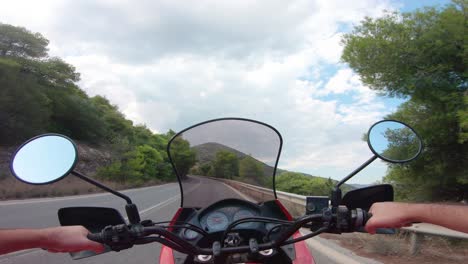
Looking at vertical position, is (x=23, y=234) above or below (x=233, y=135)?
below

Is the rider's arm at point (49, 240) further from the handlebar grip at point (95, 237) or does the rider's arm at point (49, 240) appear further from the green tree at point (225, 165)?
the green tree at point (225, 165)

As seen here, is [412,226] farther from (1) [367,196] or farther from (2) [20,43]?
(2) [20,43]

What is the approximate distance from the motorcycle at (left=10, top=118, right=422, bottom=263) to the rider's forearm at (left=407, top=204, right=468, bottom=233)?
0.25m

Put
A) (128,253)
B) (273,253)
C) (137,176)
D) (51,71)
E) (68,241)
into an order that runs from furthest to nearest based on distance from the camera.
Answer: (137,176) → (51,71) → (128,253) → (273,253) → (68,241)

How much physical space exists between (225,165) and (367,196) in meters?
1.18

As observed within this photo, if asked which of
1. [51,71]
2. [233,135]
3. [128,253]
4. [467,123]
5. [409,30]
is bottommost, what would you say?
[128,253]

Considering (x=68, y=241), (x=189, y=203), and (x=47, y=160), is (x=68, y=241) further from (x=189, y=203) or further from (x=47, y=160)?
(x=189, y=203)

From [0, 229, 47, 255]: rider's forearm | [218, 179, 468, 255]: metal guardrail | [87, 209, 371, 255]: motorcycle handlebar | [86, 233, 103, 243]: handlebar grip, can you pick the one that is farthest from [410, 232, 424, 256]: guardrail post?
[0, 229, 47, 255]: rider's forearm

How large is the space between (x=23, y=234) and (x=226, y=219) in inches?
47.5

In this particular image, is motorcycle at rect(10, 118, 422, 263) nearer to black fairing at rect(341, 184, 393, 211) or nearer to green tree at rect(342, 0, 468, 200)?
black fairing at rect(341, 184, 393, 211)

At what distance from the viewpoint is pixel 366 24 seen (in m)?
13.2

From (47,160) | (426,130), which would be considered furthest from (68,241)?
(426,130)

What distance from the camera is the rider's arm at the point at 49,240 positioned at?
1.37m

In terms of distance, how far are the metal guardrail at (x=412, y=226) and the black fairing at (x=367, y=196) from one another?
0.76m
